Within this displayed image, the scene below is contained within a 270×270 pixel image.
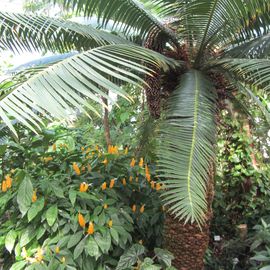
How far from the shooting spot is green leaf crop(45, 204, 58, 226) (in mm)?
2283

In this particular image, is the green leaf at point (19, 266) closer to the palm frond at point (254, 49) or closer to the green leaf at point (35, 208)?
the green leaf at point (35, 208)

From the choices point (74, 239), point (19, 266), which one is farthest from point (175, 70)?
point (19, 266)

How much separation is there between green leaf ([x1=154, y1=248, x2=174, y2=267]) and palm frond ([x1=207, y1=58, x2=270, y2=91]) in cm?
126

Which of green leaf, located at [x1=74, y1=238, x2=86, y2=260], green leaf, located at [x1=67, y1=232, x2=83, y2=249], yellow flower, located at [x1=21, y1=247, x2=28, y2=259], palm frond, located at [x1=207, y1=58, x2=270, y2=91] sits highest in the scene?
palm frond, located at [x1=207, y1=58, x2=270, y2=91]

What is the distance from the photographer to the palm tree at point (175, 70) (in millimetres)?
1778

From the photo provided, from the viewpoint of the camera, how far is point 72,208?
2416 millimetres

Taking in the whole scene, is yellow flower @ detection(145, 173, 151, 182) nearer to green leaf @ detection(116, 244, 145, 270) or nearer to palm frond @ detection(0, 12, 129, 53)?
green leaf @ detection(116, 244, 145, 270)

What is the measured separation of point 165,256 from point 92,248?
0.50 m

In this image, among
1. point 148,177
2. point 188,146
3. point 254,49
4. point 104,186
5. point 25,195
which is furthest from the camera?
point 254,49

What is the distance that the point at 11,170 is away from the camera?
9.73 feet

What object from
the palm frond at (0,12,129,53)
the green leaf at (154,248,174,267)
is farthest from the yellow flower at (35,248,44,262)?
the palm frond at (0,12,129,53)

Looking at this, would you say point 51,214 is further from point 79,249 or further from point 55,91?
point 55,91

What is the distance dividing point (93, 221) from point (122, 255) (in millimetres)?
278

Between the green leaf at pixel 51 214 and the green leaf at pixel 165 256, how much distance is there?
695 mm
